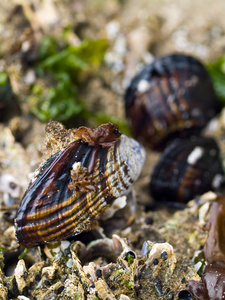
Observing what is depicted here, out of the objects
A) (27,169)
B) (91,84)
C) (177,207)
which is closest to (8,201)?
(27,169)

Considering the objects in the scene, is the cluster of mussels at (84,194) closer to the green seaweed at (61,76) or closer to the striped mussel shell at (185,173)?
the striped mussel shell at (185,173)

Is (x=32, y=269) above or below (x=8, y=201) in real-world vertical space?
below

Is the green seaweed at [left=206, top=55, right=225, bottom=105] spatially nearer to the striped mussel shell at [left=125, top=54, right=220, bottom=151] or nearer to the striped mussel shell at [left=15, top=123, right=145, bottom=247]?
the striped mussel shell at [left=125, top=54, right=220, bottom=151]

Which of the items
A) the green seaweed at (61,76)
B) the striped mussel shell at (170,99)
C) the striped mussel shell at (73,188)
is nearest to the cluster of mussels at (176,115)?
the striped mussel shell at (170,99)

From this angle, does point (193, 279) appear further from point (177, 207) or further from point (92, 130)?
point (92, 130)

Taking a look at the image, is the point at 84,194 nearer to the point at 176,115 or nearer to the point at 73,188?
the point at 73,188

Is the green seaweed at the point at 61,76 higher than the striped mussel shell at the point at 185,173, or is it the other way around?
the green seaweed at the point at 61,76

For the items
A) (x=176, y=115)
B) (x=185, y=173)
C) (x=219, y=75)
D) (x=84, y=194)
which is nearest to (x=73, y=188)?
(x=84, y=194)
